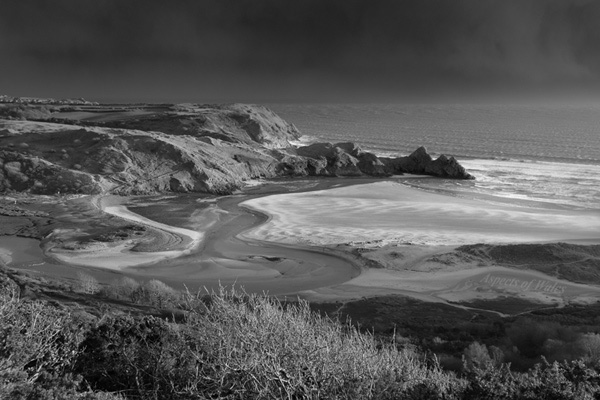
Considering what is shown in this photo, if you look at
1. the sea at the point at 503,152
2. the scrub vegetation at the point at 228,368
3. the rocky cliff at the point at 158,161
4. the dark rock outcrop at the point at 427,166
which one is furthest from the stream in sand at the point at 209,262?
the dark rock outcrop at the point at 427,166

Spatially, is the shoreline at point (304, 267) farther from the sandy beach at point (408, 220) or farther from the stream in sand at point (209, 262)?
the sandy beach at point (408, 220)

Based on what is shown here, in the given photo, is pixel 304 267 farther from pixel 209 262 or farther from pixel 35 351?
pixel 35 351

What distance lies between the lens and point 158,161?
53.5 meters

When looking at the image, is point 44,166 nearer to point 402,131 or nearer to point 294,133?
point 294,133

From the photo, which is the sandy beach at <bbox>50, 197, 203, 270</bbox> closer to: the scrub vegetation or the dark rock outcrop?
the scrub vegetation

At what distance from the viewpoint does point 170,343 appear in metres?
14.2

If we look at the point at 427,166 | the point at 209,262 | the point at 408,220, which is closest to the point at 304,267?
the point at 209,262

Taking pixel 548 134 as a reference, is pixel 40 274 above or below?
below

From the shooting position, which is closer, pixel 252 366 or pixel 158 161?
pixel 252 366

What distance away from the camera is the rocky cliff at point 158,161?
49.0 m

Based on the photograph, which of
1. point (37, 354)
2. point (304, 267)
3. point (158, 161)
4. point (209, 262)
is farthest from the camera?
point (158, 161)

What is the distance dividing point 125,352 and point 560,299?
2103cm

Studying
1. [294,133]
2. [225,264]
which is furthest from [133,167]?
[294,133]

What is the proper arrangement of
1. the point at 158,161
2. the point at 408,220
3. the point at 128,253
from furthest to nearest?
the point at 158,161, the point at 408,220, the point at 128,253
